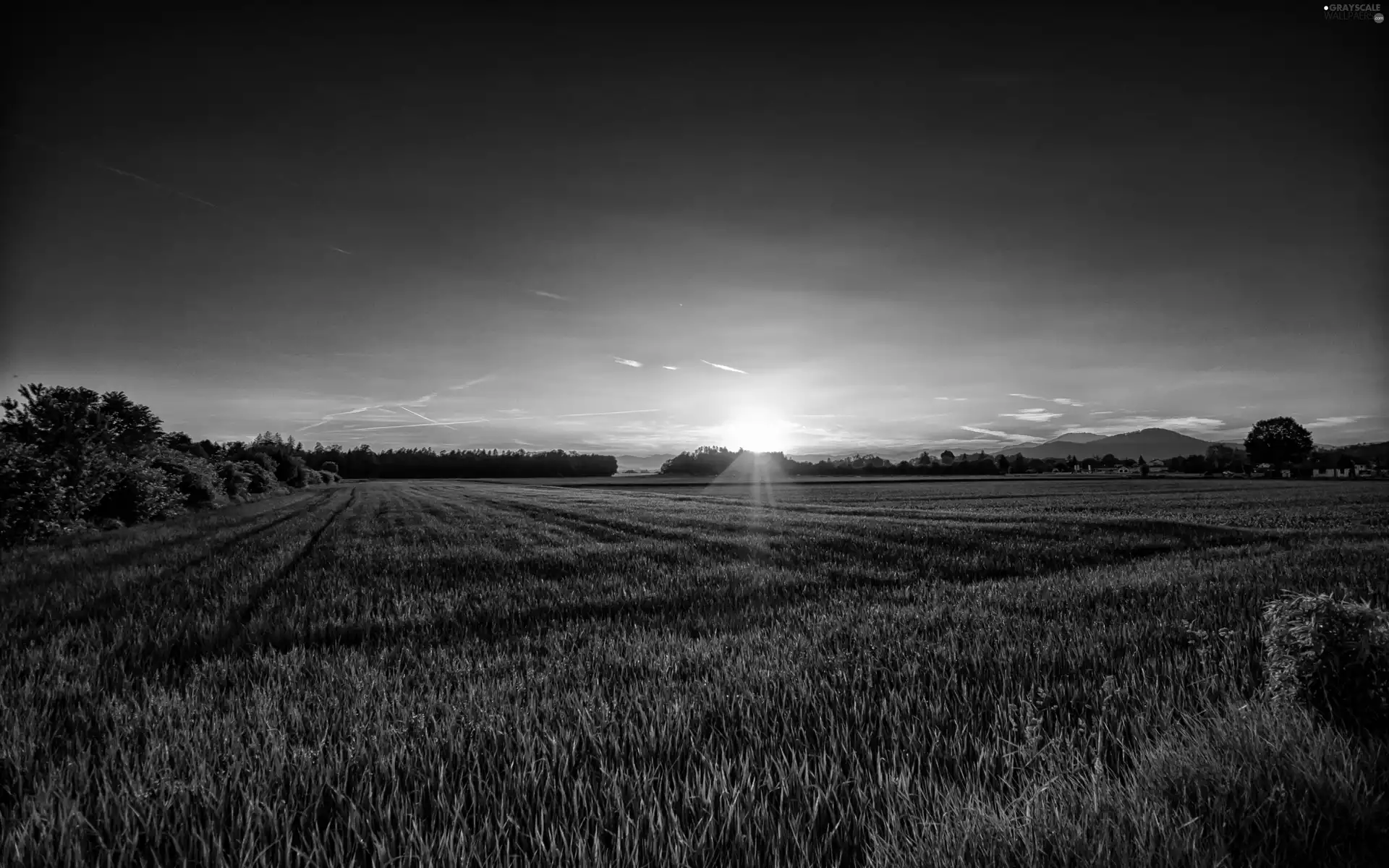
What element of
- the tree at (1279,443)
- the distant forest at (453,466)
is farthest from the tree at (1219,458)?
the distant forest at (453,466)

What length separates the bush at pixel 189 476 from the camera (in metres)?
30.5

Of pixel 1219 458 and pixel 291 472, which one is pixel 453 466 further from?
pixel 1219 458

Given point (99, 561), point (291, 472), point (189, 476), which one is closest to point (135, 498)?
point (189, 476)

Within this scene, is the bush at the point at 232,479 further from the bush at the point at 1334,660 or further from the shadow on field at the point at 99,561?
the bush at the point at 1334,660

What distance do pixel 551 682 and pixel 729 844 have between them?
231cm

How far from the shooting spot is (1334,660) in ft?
8.32

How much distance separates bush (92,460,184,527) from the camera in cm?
2250

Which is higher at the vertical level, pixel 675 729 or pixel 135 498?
pixel 675 729

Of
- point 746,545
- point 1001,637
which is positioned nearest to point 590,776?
point 1001,637

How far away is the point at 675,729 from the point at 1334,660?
330cm

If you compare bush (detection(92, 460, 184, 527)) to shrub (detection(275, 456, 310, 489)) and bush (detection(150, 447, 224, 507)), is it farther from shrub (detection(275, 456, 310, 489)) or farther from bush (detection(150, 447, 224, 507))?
shrub (detection(275, 456, 310, 489))

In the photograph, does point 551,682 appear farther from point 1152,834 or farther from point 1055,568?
point 1055,568

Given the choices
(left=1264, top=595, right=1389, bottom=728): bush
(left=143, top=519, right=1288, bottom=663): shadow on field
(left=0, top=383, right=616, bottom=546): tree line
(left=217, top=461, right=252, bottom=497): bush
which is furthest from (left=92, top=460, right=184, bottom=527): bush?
(left=1264, top=595, right=1389, bottom=728): bush

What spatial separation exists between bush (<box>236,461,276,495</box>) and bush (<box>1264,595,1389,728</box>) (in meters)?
58.1
